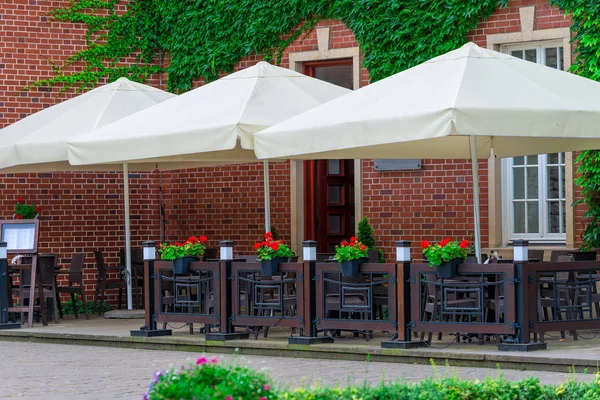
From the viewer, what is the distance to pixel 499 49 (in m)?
15.5

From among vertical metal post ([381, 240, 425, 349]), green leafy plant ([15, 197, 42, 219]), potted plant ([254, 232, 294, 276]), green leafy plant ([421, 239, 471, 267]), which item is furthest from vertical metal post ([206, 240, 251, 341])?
green leafy plant ([15, 197, 42, 219])

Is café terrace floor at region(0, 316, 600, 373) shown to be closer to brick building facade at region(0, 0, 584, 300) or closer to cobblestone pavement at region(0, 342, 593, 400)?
cobblestone pavement at region(0, 342, 593, 400)

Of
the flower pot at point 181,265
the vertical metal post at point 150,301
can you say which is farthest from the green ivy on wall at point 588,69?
the vertical metal post at point 150,301

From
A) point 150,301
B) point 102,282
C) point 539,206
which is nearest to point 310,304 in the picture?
point 150,301

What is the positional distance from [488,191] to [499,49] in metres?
1.73

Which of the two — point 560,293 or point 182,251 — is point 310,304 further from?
point 560,293

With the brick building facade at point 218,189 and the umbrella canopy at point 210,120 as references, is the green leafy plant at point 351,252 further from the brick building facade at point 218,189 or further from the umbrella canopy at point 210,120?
the brick building facade at point 218,189

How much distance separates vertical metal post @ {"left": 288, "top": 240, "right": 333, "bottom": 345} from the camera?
1218 centimetres

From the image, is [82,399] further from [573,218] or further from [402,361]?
[573,218]

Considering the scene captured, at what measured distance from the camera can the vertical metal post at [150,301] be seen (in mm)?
13430

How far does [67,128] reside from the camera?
1545 centimetres

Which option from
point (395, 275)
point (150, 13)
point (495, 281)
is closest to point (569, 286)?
point (495, 281)

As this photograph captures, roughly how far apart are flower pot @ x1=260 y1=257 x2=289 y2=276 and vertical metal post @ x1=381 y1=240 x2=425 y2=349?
1.36 metres

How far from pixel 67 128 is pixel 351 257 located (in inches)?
199
